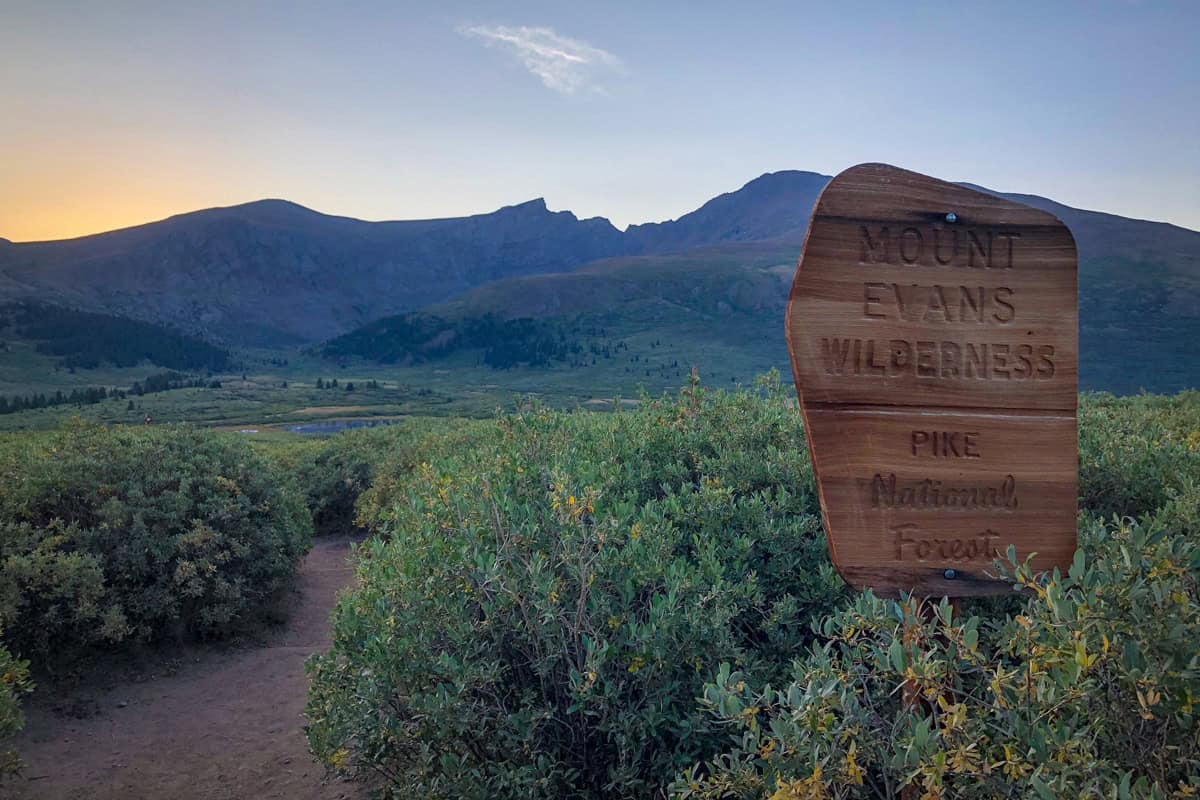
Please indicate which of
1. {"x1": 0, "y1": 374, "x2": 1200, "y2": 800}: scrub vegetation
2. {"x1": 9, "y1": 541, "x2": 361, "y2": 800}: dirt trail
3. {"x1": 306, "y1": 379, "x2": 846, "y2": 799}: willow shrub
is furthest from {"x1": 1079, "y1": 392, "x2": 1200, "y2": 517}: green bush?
{"x1": 9, "y1": 541, "x2": 361, "y2": 800}: dirt trail

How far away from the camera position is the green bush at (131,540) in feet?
25.0

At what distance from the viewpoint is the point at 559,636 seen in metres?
3.20

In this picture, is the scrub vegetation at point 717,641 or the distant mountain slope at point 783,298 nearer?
the scrub vegetation at point 717,641

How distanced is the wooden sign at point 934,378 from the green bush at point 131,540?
25.9 feet

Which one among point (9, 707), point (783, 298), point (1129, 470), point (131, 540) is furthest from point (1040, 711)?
point (783, 298)

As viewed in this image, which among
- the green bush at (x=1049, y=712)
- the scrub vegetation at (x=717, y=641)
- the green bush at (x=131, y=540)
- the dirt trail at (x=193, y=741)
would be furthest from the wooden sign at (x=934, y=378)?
the green bush at (x=131, y=540)

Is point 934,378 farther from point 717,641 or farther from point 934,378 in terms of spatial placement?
point 717,641

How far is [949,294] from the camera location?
8.78 ft

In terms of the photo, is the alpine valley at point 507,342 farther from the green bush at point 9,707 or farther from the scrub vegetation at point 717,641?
the scrub vegetation at point 717,641

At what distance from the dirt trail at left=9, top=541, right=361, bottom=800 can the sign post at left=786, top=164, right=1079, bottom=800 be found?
4.54 meters

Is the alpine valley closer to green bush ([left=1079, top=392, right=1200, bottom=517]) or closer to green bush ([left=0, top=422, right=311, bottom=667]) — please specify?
green bush ([left=0, top=422, right=311, bottom=667])

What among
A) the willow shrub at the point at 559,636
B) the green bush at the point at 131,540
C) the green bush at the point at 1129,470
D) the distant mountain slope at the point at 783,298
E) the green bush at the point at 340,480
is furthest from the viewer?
the distant mountain slope at the point at 783,298

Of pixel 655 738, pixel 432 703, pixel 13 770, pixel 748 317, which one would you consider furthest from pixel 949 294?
pixel 748 317

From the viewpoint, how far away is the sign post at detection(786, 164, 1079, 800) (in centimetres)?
263
